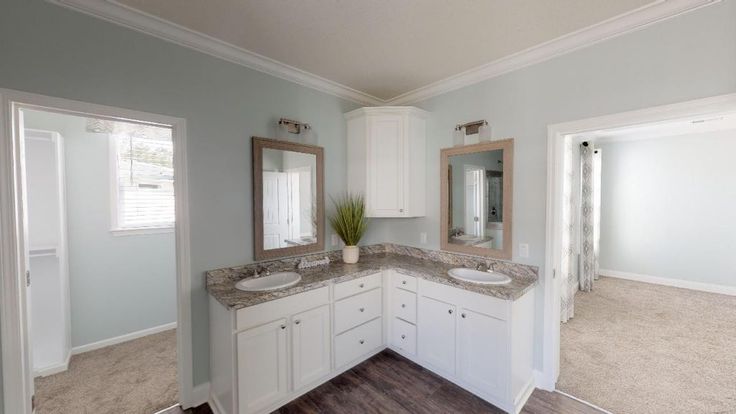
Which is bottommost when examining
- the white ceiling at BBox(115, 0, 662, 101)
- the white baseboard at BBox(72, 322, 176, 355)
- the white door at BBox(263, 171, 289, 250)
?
the white baseboard at BBox(72, 322, 176, 355)

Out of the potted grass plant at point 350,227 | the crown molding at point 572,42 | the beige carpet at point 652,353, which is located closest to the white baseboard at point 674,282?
the beige carpet at point 652,353

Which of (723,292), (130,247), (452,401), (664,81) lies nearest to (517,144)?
(664,81)

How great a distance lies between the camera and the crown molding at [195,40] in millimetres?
1618

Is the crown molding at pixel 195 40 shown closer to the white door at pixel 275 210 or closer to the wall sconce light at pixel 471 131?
the white door at pixel 275 210

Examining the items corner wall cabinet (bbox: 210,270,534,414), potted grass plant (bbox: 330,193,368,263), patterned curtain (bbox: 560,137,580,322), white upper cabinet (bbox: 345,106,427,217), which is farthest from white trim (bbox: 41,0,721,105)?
corner wall cabinet (bbox: 210,270,534,414)

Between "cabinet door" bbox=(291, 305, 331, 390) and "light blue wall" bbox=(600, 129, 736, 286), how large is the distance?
568 centimetres

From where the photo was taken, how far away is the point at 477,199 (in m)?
2.57

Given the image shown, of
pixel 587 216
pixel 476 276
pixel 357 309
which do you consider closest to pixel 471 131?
pixel 476 276

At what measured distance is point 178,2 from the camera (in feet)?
5.29

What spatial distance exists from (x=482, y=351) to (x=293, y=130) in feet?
7.90

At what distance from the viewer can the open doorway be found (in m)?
2.20

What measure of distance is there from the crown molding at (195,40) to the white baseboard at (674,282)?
5.82 metres

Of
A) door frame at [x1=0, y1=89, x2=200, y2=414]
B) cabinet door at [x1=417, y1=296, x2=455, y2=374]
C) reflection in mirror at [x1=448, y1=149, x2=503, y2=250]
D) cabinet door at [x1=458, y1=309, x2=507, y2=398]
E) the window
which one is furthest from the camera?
the window

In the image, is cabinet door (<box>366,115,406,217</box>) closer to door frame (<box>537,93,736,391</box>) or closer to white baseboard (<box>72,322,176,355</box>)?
door frame (<box>537,93,736,391</box>)
